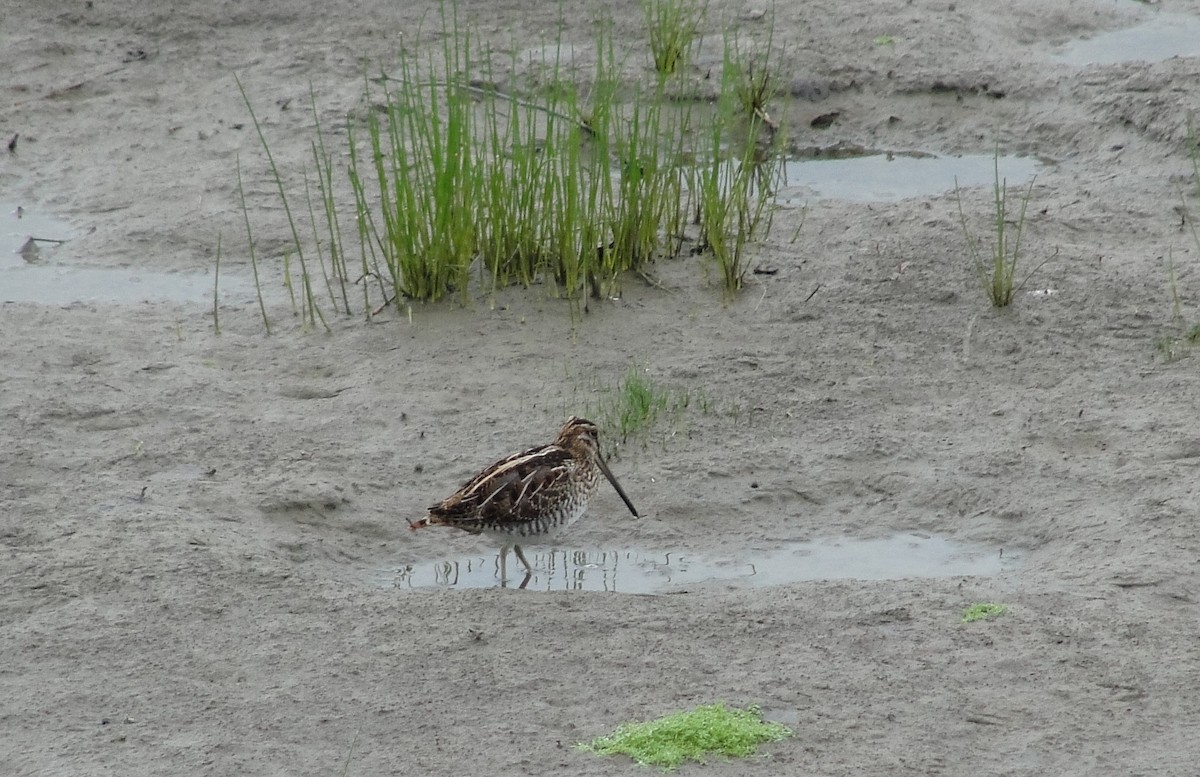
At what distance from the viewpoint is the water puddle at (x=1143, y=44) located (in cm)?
1103

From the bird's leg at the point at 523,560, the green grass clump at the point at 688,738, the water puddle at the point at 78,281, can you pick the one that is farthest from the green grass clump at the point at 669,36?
the green grass clump at the point at 688,738

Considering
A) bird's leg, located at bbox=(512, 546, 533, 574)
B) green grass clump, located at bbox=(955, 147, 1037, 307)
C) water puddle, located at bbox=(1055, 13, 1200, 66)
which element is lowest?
bird's leg, located at bbox=(512, 546, 533, 574)

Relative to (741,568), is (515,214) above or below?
above

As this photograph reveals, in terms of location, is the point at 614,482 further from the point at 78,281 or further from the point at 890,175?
the point at 890,175

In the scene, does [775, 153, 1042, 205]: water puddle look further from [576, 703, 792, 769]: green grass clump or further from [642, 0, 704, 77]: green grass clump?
[576, 703, 792, 769]: green grass clump

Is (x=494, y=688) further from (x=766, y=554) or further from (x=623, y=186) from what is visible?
(x=623, y=186)

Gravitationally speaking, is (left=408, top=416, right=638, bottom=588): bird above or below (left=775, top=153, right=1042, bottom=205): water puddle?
Result: below

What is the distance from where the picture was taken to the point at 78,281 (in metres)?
8.72

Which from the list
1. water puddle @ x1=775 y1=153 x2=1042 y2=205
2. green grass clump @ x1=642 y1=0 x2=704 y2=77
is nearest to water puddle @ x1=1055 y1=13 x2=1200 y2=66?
water puddle @ x1=775 y1=153 x2=1042 y2=205

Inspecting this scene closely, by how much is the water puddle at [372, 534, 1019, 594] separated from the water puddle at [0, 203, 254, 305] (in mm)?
3010

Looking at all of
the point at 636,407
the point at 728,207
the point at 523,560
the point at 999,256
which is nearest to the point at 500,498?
the point at 523,560

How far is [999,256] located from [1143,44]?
4.58 meters

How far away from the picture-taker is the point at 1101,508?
6.04m

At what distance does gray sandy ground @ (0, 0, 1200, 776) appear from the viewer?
15.9ft
